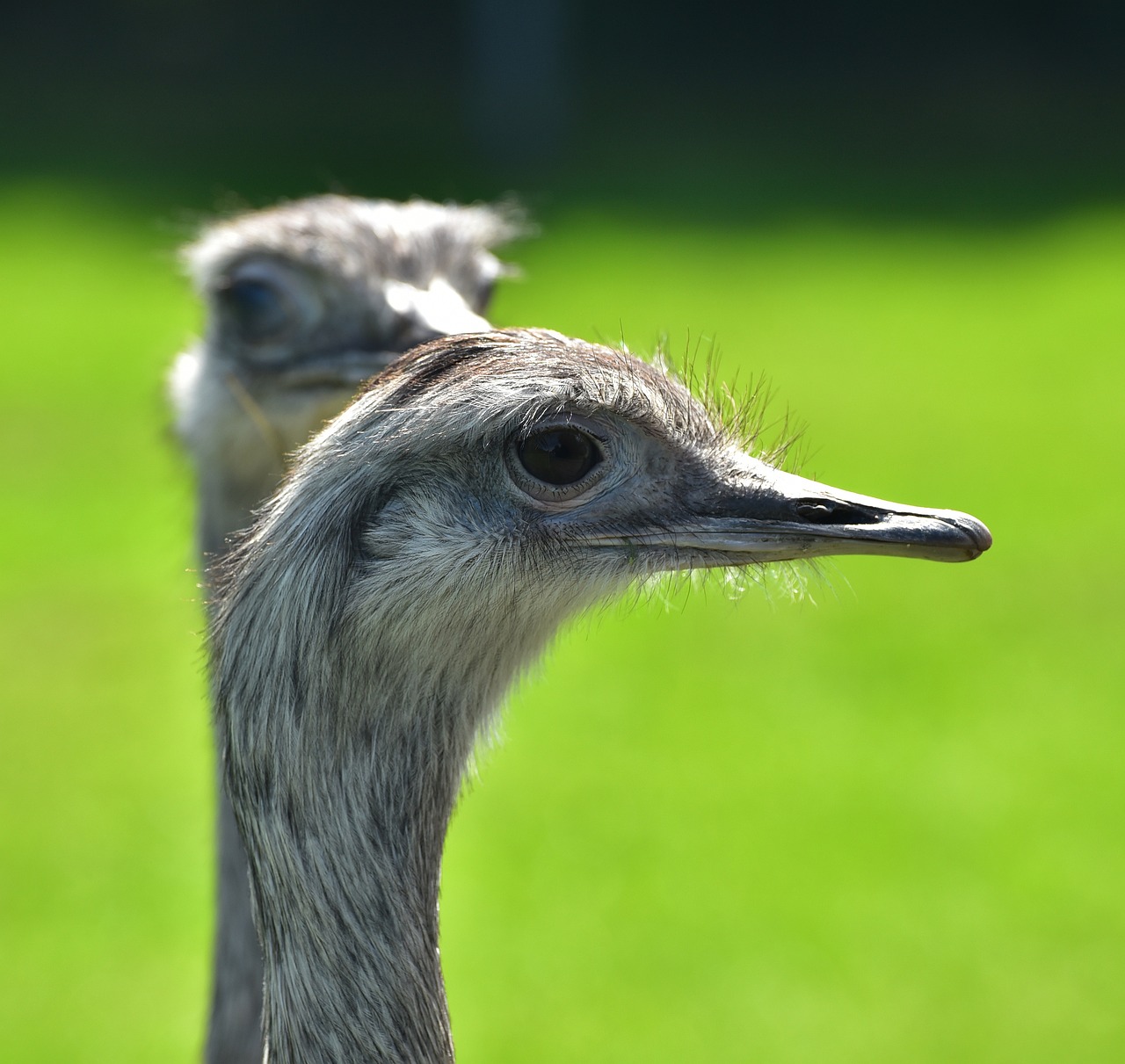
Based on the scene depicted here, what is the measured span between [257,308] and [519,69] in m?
7.80

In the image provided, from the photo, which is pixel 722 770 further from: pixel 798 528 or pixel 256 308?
pixel 798 528

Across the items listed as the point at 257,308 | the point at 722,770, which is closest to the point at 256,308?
the point at 257,308

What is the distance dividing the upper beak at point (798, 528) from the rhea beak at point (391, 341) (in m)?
0.93

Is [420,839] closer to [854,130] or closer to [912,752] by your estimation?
[912,752]

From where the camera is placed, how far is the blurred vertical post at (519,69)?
31.4 feet

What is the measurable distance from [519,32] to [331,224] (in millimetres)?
7728

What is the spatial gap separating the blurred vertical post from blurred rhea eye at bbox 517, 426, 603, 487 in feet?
27.4

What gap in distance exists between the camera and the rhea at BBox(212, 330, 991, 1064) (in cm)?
136

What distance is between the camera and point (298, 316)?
2.48 m

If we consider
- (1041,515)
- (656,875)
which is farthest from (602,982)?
(1041,515)

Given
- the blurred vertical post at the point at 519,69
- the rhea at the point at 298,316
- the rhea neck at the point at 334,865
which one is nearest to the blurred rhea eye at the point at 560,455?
the rhea neck at the point at 334,865

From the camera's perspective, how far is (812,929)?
3748 mm

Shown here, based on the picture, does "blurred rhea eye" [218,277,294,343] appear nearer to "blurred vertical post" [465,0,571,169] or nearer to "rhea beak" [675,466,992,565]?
"rhea beak" [675,466,992,565]

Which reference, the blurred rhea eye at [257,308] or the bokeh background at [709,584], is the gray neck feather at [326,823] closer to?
the bokeh background at [709,584]
